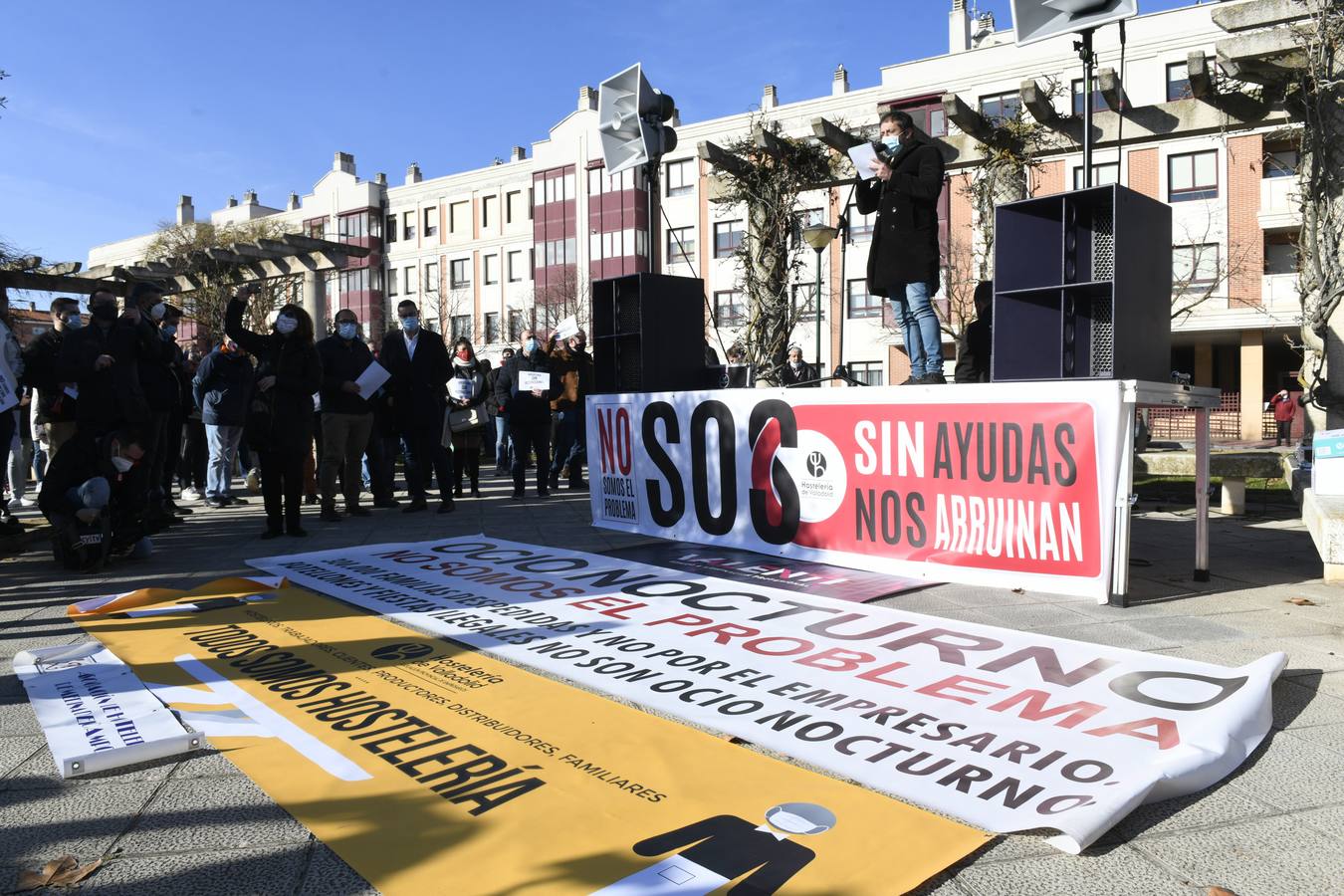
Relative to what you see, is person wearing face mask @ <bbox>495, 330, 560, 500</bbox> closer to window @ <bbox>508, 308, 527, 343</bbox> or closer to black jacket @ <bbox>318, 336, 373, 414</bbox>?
black jacket @ <bbox>318, 336, 373, 414</bbox>

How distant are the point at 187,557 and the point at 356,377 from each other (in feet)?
8.96

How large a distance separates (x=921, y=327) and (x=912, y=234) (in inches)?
26.5

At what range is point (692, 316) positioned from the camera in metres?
9.12

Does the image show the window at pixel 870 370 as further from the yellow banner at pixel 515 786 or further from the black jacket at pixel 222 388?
the yellow banner at pixel 515 786

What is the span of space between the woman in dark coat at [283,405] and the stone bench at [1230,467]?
714 cm

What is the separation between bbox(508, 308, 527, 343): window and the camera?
51.5 m

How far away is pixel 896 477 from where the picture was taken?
5699 millimetres

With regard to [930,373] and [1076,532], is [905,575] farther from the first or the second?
A: [930,373]

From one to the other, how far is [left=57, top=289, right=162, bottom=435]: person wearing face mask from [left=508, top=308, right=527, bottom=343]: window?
44895 millimetres

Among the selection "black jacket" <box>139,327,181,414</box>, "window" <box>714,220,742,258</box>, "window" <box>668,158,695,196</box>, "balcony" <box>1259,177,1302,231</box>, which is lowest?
"black jacket" <box>139,327,181,414</box>

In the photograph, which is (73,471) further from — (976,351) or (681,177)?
(681,177)

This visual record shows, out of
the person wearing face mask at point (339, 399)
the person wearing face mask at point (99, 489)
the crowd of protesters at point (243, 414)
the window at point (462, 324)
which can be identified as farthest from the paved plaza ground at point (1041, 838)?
the window at point (462, 324)

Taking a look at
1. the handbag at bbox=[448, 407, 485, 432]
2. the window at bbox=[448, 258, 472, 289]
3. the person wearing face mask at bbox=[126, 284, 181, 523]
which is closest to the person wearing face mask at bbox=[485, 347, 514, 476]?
the handbag at bbox=[448, 407, 485, 432]

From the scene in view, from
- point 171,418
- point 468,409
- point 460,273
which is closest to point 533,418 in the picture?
point 468,409
